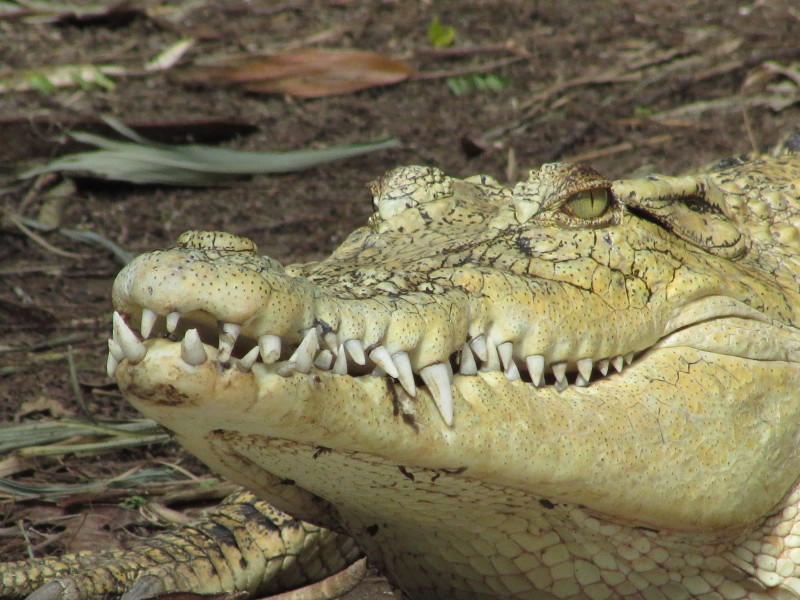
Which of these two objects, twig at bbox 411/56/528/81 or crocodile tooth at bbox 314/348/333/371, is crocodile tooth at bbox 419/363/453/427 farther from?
twig at bbox 411/56/528/81

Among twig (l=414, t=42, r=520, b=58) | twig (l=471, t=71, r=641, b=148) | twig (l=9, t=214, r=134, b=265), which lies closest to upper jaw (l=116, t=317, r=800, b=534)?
twig (l=9, t=214, r=134, b=265)

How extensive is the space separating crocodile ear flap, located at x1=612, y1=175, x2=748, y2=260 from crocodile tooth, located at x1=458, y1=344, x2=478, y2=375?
0.74 meters

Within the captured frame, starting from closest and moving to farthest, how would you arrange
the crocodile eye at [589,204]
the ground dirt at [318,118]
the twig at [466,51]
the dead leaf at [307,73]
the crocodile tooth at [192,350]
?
the crocodile tooth at [192,350] < the crocodile eye at [589,204] < the ground dirt at [318,118] < the dead leaf at [307,73] < the twig at [466,51]

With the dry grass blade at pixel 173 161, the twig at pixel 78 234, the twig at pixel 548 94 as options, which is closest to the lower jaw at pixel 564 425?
the twig at pixel 78 234

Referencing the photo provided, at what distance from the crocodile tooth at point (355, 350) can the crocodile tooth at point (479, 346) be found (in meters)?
0.30

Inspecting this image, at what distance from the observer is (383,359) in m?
1.77

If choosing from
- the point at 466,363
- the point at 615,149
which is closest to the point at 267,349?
the point at 466,363

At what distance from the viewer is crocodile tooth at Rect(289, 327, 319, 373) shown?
1639mm

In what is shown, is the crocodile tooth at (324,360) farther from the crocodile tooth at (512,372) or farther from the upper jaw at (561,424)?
the crocodile tooth at (512,372)

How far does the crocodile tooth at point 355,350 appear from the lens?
1.73 meters

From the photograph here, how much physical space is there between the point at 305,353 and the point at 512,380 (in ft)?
1.72

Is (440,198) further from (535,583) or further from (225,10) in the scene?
(225,10)

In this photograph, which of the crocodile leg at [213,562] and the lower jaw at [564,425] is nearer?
the lower jaw at [564,425]

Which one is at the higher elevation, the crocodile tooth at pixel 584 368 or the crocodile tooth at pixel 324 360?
the crocodile tooth at pixel 324 360
